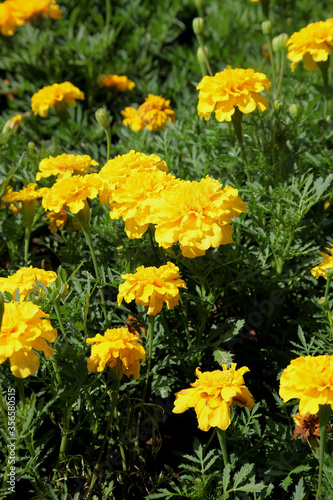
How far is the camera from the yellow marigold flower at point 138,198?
123 centimetres

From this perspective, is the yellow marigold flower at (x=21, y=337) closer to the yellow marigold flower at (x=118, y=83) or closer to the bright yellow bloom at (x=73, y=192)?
the bright yellow bloom at (x=73, y=192)

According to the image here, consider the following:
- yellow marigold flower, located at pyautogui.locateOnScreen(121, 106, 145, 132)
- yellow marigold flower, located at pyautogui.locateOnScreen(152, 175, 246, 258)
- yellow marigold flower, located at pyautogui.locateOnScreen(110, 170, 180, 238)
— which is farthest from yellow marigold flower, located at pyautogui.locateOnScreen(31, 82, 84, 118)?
yellow marigold flower, located at pyautogui.locateOnScreen(152, 175, 246, 258)

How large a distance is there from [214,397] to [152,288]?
0.25 m

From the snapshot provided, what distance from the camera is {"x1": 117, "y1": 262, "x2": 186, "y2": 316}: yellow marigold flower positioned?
1.17 m

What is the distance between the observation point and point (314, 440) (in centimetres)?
114

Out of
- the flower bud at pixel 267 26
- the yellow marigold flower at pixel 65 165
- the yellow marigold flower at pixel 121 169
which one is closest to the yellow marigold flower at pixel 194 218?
the yellow marigold flower at pixel 121 169

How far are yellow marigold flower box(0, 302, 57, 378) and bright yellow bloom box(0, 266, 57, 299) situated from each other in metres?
0.15

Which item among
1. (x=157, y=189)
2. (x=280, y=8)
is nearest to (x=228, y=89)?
(x=157, y=189)

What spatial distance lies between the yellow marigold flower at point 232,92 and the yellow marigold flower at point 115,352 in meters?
0.58

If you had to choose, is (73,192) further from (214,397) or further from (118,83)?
(118,83)

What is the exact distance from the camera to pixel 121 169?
1.32 metres

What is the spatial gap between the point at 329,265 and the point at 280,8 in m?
2.02

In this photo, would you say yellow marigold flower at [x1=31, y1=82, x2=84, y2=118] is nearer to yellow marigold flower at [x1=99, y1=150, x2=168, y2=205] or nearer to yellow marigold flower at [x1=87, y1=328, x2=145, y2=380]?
yellow marigold flower at [x1=99, y1=150, x2=168, y2=205]

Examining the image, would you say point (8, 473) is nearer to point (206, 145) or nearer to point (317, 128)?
point (206, 145)
